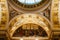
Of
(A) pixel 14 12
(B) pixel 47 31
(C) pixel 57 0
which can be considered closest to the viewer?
(C) pixel 57 0

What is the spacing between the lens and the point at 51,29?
42.8 feet

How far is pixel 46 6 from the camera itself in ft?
42.5

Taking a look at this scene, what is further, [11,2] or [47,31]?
[47,31]

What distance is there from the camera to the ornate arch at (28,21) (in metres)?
13.5

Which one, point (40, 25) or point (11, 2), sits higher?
point (11, 2)

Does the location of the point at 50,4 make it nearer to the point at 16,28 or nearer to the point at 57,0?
the point at 57,0

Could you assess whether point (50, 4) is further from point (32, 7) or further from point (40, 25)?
point (40, 25)

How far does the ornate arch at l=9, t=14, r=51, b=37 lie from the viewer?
13489mm

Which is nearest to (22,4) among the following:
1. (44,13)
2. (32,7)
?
(32,7)

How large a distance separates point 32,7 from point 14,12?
1205mm

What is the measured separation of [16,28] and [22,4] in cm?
211

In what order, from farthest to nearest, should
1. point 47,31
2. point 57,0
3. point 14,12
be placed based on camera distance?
point 47,31
point 14,12
point 57,0

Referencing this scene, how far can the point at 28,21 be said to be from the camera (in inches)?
567

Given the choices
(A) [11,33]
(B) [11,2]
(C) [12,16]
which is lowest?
(A) [11,33]
